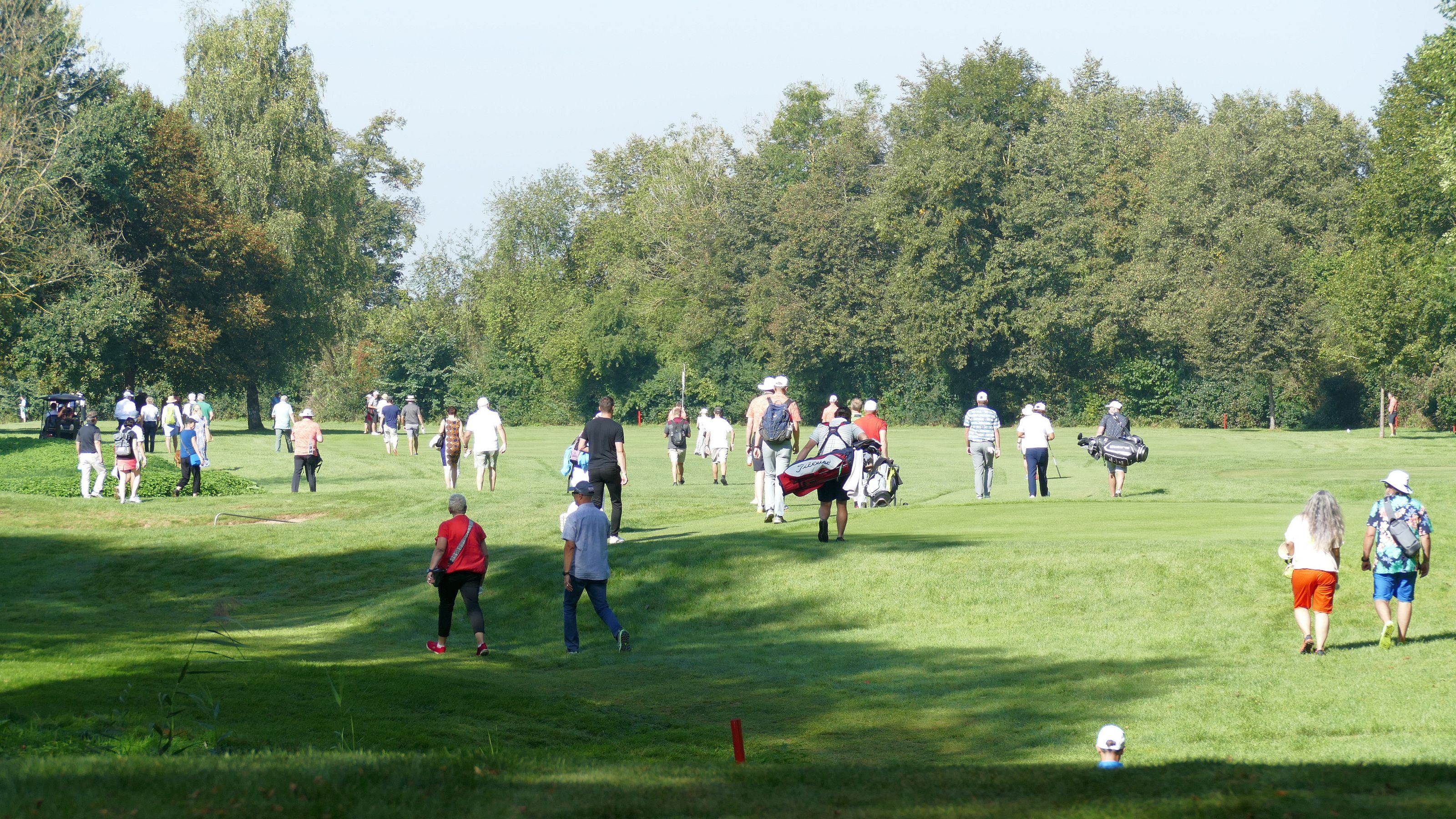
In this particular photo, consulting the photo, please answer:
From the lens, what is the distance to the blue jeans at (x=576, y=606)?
14.9 m

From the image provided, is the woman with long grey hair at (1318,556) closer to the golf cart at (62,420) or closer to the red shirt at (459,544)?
the red shirt at (459,544)

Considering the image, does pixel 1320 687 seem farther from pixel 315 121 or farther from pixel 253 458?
pixel 315 121

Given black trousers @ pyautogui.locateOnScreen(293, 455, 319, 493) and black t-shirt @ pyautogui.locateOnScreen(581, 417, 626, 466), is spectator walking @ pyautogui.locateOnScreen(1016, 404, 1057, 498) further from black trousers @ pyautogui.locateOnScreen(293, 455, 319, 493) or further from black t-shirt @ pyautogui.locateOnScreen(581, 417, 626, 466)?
black trousers @ pyautogui.locateOnScreen(293, 455, 319, 493)

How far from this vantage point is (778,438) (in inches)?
805

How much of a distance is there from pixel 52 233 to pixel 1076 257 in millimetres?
50808

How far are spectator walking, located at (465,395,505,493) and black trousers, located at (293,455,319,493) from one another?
13.0 ft

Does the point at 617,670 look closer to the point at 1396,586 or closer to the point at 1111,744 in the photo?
the point at 1111,744

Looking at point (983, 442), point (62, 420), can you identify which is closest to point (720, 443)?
point (983, 442)

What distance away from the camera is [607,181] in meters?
100

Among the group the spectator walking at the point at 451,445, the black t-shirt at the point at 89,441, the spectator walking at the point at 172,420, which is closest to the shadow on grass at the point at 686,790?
the spectator walking at the point at 451,445

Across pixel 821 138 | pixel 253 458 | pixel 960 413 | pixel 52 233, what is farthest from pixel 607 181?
pixel 253 458

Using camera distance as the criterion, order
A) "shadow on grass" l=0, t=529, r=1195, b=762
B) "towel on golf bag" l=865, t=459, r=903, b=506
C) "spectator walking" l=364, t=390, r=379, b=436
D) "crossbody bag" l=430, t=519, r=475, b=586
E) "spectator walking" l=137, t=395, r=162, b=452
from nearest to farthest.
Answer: "shadow on grass" l=0, t=529, r=1195, b=762 < "crossbody bag" l=430, t=519, r=475, b=586 < "towel on golf bag" l=865, t=459, r=903, b=506 < "spectator walking" l=137, t=395, r=162, b=452 < "spectator walking" l=364, t=390, r=379, b=436

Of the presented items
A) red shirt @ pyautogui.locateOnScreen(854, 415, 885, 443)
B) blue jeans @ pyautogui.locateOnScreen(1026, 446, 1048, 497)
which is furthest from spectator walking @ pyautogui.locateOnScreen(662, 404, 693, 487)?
red shirt @ pyautogui.locateOnScreen(854, 415, 885, 443)

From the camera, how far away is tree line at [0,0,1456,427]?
54406mm
